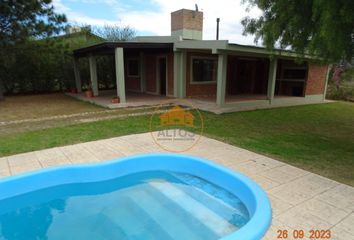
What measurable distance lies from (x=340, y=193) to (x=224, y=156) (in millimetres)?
2041

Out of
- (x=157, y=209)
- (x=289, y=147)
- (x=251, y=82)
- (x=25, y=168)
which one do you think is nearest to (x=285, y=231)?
(x=157, y=209)

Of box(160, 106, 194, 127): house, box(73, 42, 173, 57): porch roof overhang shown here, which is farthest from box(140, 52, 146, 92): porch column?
box(160, 106, 194, 127): house

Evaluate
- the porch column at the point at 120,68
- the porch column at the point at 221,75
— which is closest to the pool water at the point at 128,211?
the porch column at the point at 221,75

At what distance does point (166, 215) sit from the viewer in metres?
3.60

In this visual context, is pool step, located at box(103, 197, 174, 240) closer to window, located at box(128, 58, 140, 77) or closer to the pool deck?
the pool deck

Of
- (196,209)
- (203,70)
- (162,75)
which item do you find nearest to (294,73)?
(203,70)

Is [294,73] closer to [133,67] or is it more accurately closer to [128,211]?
[133,67]

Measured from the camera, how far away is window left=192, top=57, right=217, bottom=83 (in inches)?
492

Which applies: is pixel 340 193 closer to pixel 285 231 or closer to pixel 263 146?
pixel 285 231

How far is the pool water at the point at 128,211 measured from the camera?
331cm

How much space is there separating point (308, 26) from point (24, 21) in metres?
11.8

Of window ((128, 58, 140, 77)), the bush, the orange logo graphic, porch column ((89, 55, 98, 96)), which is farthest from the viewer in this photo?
the bush

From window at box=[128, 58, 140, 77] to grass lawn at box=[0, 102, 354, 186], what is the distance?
24.4 feet

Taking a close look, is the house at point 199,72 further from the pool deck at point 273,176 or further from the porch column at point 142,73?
the pool deck at point 273,176
